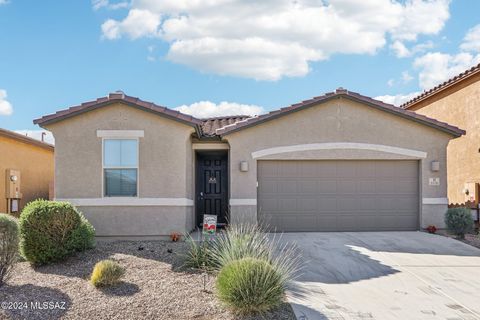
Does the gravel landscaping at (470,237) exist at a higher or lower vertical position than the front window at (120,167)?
lower

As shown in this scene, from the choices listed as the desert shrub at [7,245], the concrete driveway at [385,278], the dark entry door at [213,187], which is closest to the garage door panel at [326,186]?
the concrete driveway at [385,278]

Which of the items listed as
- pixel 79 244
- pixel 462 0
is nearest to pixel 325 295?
pixel 79 244

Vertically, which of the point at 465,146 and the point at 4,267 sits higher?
the point at 465,146

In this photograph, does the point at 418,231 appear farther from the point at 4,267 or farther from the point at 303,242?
the point at 4,267

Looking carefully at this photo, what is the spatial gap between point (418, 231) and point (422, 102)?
8.03 m

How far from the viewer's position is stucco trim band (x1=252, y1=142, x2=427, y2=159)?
14.0 m

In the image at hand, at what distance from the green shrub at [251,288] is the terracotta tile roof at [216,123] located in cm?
798

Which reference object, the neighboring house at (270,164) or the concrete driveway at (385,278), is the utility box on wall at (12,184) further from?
the concrete driveway at (385,278)

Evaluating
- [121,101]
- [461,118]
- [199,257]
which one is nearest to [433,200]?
[461,118]

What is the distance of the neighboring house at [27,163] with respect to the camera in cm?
1716

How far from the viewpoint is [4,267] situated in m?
8.73

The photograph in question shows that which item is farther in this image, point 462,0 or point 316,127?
point 316,127

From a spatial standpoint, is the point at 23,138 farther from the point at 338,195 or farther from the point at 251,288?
the point at 251,288

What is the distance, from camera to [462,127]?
17.2 metres
